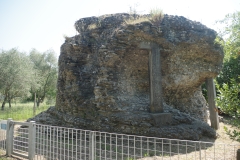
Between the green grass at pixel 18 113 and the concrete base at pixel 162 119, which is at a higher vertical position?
the concrete base at pixel 162 119

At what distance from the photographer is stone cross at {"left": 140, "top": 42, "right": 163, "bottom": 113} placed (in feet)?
30.0

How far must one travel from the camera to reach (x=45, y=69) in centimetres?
3531

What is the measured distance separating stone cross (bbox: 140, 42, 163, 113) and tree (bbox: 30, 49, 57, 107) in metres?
27.3

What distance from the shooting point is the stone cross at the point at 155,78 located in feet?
30.0

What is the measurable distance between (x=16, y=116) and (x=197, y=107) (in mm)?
12525

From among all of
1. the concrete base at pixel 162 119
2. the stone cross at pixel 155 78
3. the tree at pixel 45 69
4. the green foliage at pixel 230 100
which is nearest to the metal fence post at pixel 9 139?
the concrete base at pixel 162 119

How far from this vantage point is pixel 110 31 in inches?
393

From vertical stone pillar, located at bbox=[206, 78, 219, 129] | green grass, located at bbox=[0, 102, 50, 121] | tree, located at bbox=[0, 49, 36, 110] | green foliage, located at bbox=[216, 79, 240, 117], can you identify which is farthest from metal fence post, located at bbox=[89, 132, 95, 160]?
tree, located at bbox=[0, 49, 36, 110]

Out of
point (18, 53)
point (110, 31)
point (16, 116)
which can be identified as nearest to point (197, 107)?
point (110, 31)

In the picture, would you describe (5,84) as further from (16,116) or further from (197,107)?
(197,107)

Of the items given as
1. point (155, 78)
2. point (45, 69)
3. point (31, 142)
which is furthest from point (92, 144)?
point (45, 69)

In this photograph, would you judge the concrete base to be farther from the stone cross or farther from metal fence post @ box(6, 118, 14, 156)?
metal fence post @ box(6, 118, 14, 156)

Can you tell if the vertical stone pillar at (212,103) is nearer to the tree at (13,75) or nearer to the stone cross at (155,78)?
the stone cross at (155,78)

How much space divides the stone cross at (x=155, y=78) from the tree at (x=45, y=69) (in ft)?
89.7
